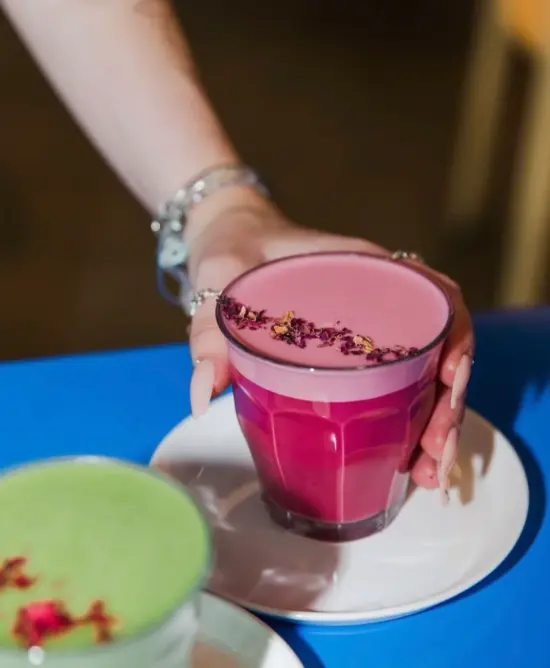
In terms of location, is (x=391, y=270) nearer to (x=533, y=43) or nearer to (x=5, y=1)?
(x=5, y=1)

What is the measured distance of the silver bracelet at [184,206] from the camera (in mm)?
885

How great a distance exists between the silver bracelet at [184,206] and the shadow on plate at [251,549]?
0.79 ft

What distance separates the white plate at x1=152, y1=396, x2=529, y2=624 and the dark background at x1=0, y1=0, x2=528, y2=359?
1.26 m

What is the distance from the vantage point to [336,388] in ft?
1.85

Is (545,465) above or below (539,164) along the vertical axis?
above

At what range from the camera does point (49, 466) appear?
484 millimetres

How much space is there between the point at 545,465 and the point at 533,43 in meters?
1.38

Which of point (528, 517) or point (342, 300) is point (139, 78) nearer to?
point (342, 300)

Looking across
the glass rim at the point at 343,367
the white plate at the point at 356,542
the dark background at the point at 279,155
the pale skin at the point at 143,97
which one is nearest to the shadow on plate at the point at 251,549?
the white plate at the point at 356,542

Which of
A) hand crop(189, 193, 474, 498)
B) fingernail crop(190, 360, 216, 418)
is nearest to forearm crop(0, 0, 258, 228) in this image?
hand crop(189, 193, 474, 498)

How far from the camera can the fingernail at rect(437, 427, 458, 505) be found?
63 centimetres

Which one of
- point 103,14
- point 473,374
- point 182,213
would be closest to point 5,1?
point 103,14

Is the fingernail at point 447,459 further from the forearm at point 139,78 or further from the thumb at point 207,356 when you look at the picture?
the forearm at point 139,78

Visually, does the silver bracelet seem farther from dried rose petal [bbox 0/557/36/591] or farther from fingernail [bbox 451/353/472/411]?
dried rose petal [bbox 0/557/36/591]
